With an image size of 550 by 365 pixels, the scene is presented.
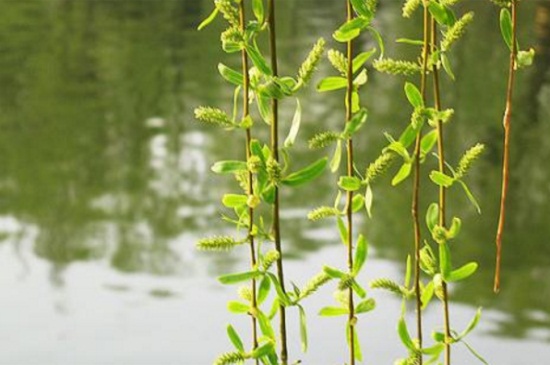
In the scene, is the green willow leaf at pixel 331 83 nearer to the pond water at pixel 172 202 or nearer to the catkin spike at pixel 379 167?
the catkin spike at pixel 379 167

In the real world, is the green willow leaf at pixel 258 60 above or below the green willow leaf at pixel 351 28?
below

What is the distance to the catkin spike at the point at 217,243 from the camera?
38 centimetres

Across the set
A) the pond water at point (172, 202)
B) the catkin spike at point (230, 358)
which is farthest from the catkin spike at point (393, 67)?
the pond water at point (172, 202)

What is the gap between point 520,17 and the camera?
7469 millimetres

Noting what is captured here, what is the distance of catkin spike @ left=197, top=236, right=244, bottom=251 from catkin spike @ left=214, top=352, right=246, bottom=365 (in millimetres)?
37

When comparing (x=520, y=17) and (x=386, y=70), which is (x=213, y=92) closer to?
(x=520, y=17)

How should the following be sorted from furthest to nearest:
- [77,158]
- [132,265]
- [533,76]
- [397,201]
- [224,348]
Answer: [533,76]
[77,158]
[397,201]
[132,265]
[224,348]

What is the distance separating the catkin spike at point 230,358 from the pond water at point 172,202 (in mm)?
2527

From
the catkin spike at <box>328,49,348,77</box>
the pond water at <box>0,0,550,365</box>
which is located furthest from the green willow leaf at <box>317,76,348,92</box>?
the pond water at <box>0,0,550,365</box>

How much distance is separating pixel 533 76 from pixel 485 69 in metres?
0.29

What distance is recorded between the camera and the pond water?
3162mm

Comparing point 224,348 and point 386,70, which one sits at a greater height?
point 386,70

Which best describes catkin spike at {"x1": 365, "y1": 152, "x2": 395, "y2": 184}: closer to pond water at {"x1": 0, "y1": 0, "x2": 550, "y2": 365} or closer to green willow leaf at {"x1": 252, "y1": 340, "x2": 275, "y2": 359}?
green willow leaf at {"x1": 252, "y1": 340, "x2": 275, "y2": 359}

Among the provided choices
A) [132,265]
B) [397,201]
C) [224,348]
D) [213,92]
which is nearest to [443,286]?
[224,348]
